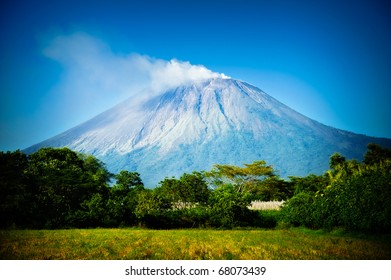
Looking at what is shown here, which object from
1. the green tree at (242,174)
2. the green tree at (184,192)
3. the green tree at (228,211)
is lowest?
the green tree at (228,211)

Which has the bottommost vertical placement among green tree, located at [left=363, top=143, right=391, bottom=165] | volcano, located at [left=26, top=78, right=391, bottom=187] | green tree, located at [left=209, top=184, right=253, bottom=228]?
green tree, located at [left=209, top=184, right=253, bottom=228]

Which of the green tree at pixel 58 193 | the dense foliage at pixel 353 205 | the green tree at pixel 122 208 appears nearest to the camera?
the dense foliage at pixel 353 205

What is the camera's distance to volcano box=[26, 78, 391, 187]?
76562mm

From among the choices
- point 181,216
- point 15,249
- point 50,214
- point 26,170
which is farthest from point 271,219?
point 15,249

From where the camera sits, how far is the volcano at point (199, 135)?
76.6 metres

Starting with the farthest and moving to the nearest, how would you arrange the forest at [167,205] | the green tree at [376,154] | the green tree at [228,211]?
the green tree at [376,154] < the green tree at [228,211] < the forest at [167,205]

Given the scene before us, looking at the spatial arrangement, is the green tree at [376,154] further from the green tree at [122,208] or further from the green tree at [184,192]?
the green tree at [122,208]

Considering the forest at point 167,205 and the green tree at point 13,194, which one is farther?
the green tree at point 13,194

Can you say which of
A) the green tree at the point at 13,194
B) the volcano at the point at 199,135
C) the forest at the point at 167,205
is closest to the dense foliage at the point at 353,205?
the forest at the point at 167,205

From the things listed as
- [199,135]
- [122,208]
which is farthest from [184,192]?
[199,135]

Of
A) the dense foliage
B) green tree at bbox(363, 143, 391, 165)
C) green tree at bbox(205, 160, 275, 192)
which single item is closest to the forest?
the dense foliage

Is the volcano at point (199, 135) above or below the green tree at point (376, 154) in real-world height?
above

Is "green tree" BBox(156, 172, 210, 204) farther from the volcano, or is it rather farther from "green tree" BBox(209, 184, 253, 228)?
the volcano

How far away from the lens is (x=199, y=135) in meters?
93.2
